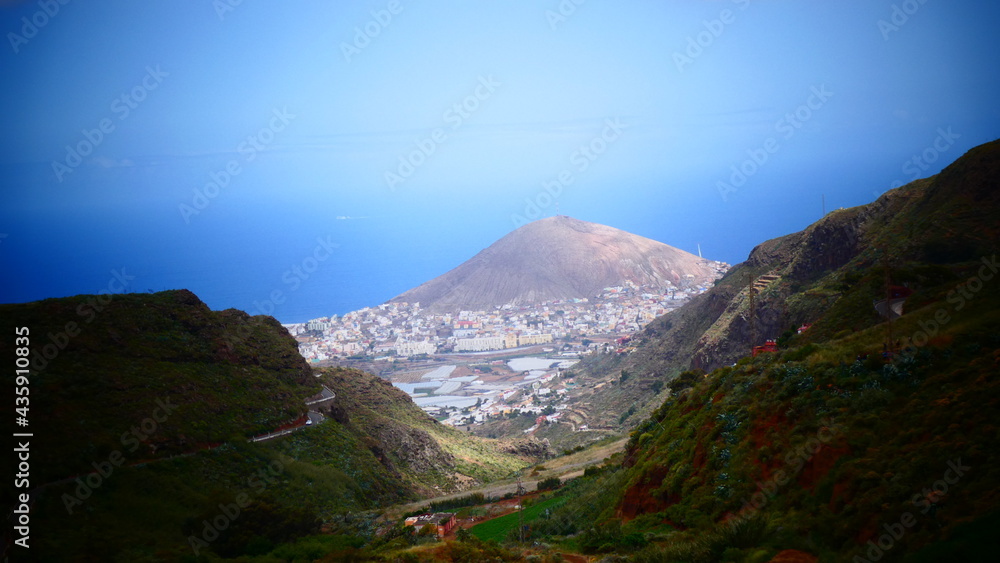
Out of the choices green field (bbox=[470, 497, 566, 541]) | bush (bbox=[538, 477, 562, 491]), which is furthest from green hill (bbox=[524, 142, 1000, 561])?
bush (bbox=[538, 477, 562, 491])

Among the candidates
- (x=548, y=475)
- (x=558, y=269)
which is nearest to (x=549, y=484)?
(x=548, y=475)

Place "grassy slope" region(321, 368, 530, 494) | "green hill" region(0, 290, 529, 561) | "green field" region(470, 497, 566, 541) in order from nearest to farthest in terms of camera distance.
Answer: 1. "green hill" region(0, 290, 529, 561)
2. "green field" region(470, 497, 566, 541)
3. "grassy slope" region(321, 368, 530, 494)

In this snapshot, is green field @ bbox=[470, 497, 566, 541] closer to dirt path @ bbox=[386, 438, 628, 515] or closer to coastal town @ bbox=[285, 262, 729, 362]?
dirt path @ bbox=[386, 438, 628, 515]

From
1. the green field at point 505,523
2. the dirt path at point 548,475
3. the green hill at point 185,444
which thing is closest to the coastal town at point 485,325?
the green hill at point 185,444

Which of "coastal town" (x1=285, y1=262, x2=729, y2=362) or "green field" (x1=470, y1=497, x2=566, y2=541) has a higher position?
"coastal town" (x1=285, y1=262, x2=729, y2=362)

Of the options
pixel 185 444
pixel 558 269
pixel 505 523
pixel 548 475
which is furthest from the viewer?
pixel 558 269

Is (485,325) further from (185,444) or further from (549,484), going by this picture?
(185,444)
